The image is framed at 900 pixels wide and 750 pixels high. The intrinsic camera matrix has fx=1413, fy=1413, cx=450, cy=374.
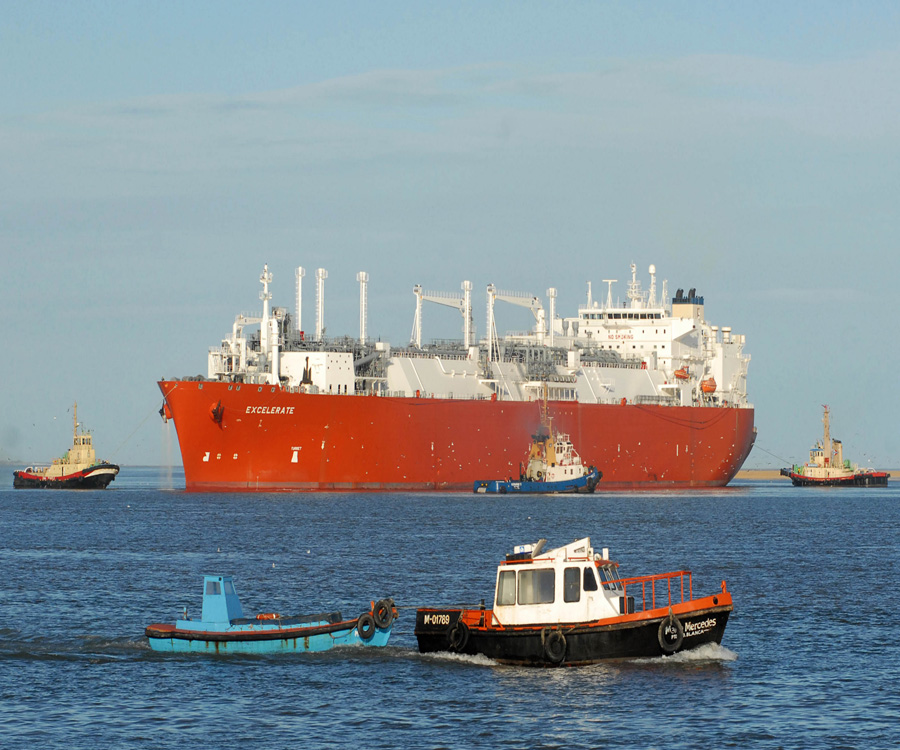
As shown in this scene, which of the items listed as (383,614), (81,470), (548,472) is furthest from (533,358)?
(383,614)

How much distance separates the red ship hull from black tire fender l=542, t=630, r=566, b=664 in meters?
46.1

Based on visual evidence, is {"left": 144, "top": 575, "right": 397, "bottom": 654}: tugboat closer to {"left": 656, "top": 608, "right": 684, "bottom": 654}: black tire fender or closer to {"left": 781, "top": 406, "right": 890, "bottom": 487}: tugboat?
{"left": 656, "top": 608, "right": 684, "bottom": 654}: black tire fender

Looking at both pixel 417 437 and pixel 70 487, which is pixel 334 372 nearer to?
pixel 417 437

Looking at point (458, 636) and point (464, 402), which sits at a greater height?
point (464, 402)

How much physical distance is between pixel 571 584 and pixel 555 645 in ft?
3.44

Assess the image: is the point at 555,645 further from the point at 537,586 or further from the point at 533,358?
the point at 533,358

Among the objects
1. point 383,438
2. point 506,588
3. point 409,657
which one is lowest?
point 409,657

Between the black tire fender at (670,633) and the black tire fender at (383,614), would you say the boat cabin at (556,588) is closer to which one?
the black tire fender at (670,633)

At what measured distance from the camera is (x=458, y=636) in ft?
80.7

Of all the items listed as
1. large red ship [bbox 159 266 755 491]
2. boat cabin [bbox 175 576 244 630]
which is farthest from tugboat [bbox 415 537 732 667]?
large red ship [bbox 159 266 755 491]

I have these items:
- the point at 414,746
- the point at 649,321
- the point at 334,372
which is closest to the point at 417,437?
the point at 334,372

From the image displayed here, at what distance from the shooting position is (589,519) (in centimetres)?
5956

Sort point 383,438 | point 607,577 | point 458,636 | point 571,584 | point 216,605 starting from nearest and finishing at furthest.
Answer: point 571,584 → point 607,577 → point 458,636 → point 216,605 → point 383,438

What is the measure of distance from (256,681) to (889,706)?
10.2 metres
